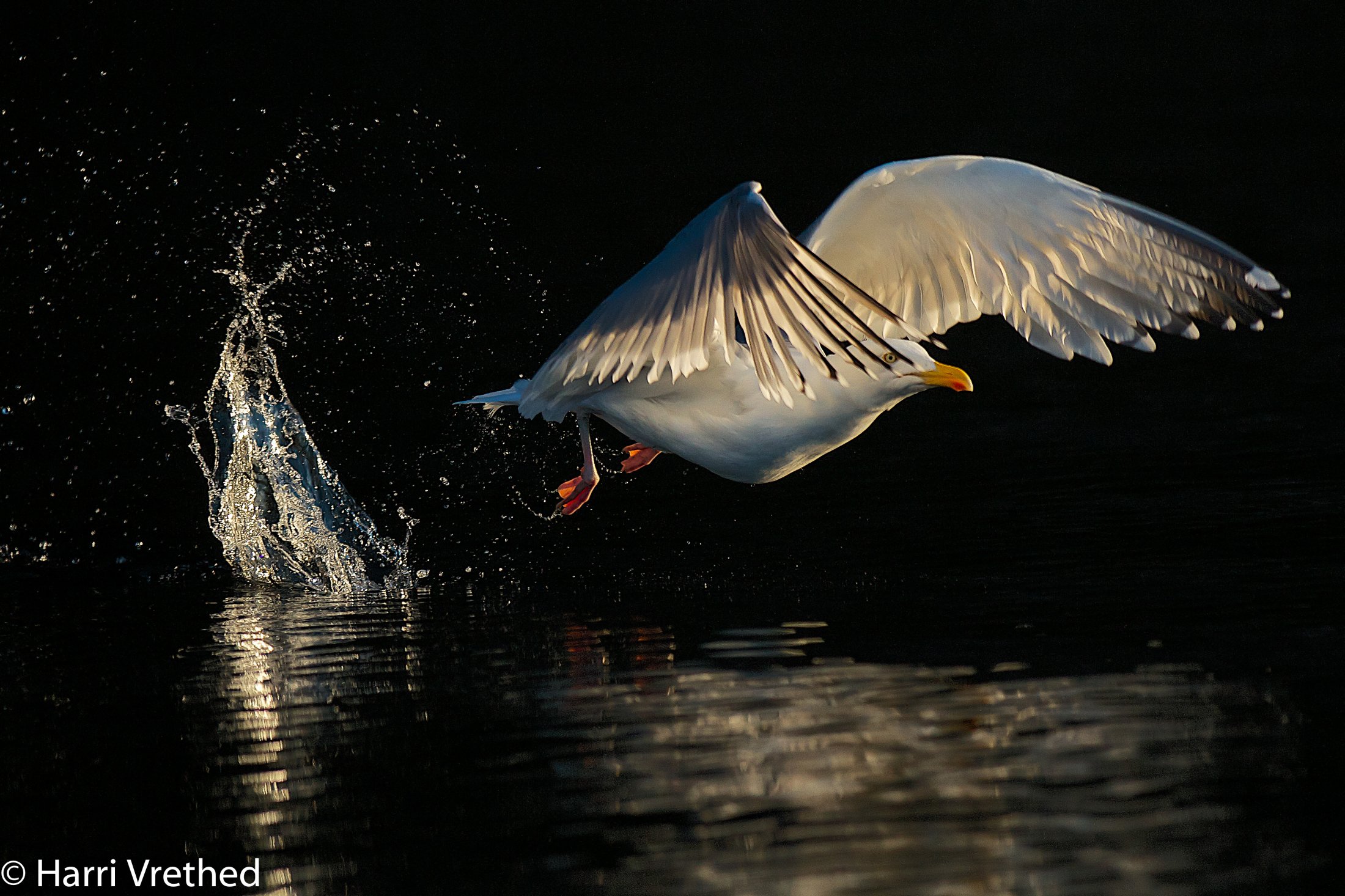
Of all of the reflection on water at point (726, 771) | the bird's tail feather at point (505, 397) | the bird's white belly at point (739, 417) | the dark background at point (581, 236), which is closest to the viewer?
the reflection on water at point (726, 771)

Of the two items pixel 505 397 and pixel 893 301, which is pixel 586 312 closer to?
pixel 505 397

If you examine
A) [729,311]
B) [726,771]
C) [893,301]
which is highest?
[893,301]

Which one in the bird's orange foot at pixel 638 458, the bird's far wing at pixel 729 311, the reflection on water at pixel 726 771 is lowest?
the reflection on water at pixel 726 771

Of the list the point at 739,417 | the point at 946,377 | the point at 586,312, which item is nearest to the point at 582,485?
the point at 739,417

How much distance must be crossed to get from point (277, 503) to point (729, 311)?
3.25 m

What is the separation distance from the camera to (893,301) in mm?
7688

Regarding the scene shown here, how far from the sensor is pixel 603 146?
56.6 feet

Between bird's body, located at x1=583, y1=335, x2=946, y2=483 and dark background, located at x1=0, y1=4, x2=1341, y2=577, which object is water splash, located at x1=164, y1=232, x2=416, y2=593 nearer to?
dark background, located at x1=0, y1=4, x2=1341, y2=577

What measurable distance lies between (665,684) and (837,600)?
1394 millimetres

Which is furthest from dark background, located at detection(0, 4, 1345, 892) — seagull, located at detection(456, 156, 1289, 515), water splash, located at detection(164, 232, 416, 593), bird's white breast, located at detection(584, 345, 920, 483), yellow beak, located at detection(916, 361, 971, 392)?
yellow beak, located at detection(916, 361, 971, 392)

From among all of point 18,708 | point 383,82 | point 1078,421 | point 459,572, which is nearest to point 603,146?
point 383,82

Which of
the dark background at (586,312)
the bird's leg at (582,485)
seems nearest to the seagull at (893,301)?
the bird's leg at (582,485)

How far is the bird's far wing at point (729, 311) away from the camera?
571 cm

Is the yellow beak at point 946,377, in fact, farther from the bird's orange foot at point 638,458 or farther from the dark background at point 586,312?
the bird's orange foot at point 638,458
